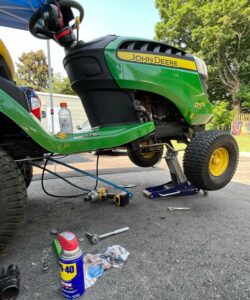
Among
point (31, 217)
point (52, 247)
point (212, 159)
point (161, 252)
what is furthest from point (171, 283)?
point (31, 217)

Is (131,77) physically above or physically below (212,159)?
above

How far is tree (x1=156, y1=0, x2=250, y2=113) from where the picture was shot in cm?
1369

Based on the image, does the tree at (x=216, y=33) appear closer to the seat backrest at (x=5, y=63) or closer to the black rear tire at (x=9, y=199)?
the seat backrest at (x=5, y=63)

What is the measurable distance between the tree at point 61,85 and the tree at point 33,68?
65.6 inches

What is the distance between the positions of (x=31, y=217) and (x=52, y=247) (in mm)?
653

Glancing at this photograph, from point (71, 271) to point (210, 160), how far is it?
1487 mm

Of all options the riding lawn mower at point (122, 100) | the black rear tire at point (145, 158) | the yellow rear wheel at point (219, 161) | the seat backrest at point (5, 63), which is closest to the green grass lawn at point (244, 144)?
the black rear tire at point (145, 158)

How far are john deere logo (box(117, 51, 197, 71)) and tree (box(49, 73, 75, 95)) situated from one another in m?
21.5

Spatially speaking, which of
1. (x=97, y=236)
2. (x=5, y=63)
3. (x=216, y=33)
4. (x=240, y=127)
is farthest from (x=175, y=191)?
(x=216, y=33)

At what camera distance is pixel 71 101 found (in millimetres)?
8328

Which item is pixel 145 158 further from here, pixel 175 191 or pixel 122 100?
pixel 122 100

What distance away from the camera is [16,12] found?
8.48 ft

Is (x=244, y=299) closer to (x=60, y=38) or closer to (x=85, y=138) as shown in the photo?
(x=85, y=138)

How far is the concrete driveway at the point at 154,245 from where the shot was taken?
1.10m
